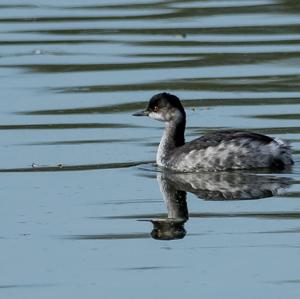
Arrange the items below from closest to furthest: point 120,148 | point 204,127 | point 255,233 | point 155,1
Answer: point 255,233, point 120,148, point 204,127, point 155,1

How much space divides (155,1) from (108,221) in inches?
525

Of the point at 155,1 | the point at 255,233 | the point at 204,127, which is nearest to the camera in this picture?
the point at 255,233

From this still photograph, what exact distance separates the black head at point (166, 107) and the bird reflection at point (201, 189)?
32.3 inches

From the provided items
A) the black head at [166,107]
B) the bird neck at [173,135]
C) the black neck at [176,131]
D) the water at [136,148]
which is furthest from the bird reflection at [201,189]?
the black head at [166,107]

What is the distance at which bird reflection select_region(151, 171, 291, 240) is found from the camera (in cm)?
1236

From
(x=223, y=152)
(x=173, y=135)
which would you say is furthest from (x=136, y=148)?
(x=223, y=152)

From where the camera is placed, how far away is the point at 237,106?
58.0ft

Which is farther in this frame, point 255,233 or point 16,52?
point 16,52

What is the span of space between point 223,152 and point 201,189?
1.04 meters

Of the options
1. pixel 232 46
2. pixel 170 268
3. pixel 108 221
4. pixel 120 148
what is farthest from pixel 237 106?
pixel 170 268

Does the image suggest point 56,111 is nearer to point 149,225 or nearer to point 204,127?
point 204,127

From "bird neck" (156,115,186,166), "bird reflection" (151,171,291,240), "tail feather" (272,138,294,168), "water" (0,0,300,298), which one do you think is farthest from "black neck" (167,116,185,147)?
"tail feather" (272,138,294,168)

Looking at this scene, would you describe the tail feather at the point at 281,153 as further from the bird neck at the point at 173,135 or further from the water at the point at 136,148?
the bird neck at the point at 173,135

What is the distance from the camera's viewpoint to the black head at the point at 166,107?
1555 cm
